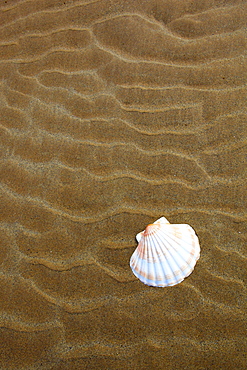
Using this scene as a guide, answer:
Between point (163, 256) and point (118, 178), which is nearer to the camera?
point (163, 256)

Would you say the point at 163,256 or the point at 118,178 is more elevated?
the point at 118,178

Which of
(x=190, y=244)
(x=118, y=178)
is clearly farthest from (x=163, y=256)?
(x=118, y=178)

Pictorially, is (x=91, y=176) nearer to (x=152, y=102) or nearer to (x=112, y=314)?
(x=152, y=102)

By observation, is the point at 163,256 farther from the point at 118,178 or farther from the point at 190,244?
the point at 118,178

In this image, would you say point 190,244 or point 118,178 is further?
point 118,178
